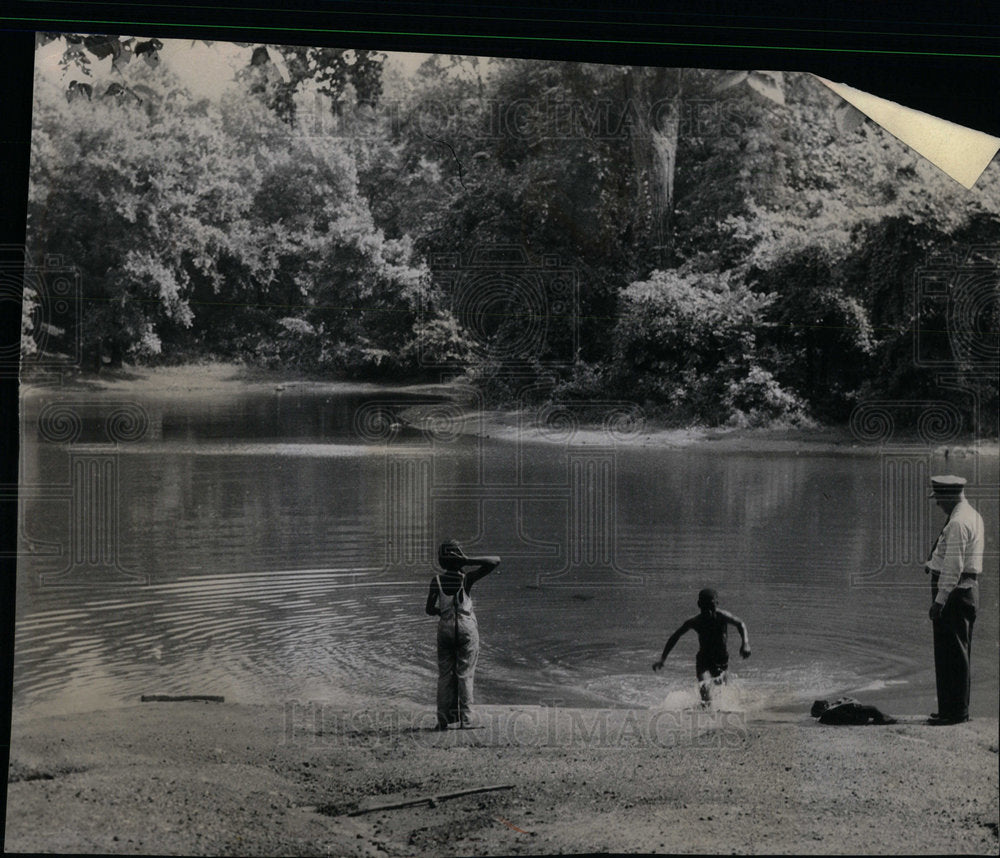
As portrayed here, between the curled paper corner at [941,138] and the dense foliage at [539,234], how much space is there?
5.73 feet

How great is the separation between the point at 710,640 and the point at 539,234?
2.38m

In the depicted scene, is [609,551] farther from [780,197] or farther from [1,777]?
[1,777]

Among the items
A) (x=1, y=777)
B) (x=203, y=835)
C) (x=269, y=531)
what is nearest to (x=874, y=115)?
(x=269, y=531)

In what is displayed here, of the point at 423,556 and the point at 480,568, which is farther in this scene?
the point at 423,556

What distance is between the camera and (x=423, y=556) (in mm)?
5980

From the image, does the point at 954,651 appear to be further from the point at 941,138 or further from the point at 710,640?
the point at 941,138

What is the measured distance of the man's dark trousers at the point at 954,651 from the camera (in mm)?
5820

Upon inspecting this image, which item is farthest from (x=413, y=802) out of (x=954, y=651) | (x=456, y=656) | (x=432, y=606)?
(x=954, y=651)

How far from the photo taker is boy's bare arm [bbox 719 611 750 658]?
232 inches

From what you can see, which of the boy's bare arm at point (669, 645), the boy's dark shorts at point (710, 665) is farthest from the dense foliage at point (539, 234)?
the boy's dark shorts at point (710, 665)

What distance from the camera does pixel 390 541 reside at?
19.7 ft

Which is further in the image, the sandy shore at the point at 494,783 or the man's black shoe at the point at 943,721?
the man's black shoe at the point at 943,721

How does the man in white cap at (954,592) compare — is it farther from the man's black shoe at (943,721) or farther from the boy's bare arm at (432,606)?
the boy's bare arm at (432,606)

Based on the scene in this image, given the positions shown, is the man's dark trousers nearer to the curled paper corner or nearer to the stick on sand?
the stick on sand
